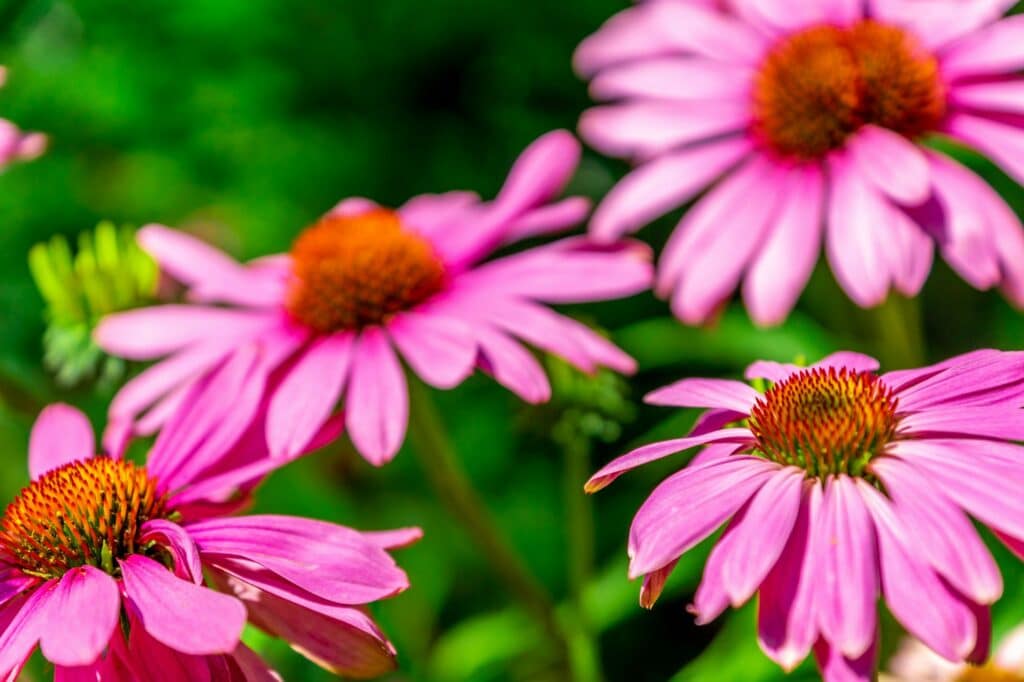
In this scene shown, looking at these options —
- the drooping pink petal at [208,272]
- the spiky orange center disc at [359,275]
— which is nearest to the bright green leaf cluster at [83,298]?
the drooping pink petal at [208,272]

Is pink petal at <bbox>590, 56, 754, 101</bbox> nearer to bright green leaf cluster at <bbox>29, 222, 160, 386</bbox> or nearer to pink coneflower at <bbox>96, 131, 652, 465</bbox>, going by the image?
pink coneflower at <bbox>96, 131, 652, 465</bbox>

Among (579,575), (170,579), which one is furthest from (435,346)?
(170,579)

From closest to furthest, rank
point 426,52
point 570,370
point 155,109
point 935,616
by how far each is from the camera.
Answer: point 935,616, point 570,370, point 155,109, point 426,52

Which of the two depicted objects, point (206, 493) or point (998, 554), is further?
point (998, 554)

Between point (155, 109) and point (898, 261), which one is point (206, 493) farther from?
point (155, 109)

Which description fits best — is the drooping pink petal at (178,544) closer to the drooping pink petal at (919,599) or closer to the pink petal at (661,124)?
the drooping pink petal at (919,599)

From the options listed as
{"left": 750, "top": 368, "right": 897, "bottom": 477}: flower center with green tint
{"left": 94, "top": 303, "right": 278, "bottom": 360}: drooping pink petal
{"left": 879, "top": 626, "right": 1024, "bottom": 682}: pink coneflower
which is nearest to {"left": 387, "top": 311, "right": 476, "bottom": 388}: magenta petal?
{"left": 94, "top": 303, "right": 278, "bottom": 360}: drooping pink petal

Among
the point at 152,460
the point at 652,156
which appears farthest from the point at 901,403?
the point at 652,156
